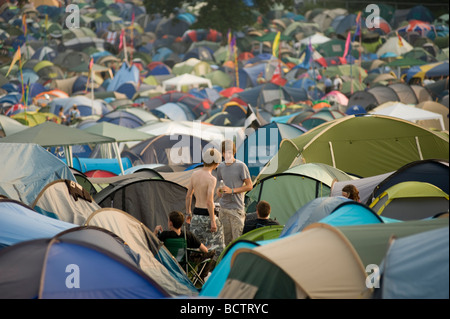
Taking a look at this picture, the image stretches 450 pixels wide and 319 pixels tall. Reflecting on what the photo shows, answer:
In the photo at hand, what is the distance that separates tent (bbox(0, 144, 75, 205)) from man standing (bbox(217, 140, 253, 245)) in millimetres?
2751

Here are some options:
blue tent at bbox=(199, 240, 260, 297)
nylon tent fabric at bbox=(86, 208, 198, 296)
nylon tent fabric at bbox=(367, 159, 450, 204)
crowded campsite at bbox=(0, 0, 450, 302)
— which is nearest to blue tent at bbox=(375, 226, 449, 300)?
crowded campsite at bbox=(0, 0, 450, 302)

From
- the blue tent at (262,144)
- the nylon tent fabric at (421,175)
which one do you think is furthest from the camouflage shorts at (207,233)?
the blue tent at (262,144)

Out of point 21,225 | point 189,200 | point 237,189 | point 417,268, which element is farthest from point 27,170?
point 417,268

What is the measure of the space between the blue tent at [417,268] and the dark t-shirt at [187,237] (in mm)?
3017

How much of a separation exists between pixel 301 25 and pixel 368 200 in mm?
44999

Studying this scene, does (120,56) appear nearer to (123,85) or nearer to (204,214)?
(123,85)

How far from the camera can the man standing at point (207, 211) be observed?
296 inches

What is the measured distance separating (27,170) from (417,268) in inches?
272

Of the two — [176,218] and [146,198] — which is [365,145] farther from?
[176,218]

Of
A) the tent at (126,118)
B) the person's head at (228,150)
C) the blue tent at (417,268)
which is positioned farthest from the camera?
the tent at (126,118)

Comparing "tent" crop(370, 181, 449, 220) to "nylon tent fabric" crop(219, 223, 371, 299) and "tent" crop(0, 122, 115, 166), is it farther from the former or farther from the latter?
"tent" crop(0, 122, 115, 166)

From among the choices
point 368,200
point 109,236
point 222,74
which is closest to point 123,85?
point 222,74

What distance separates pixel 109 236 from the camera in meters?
6.26

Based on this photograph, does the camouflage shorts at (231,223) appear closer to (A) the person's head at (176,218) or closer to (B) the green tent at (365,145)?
(A) the person's head at (176,218)
